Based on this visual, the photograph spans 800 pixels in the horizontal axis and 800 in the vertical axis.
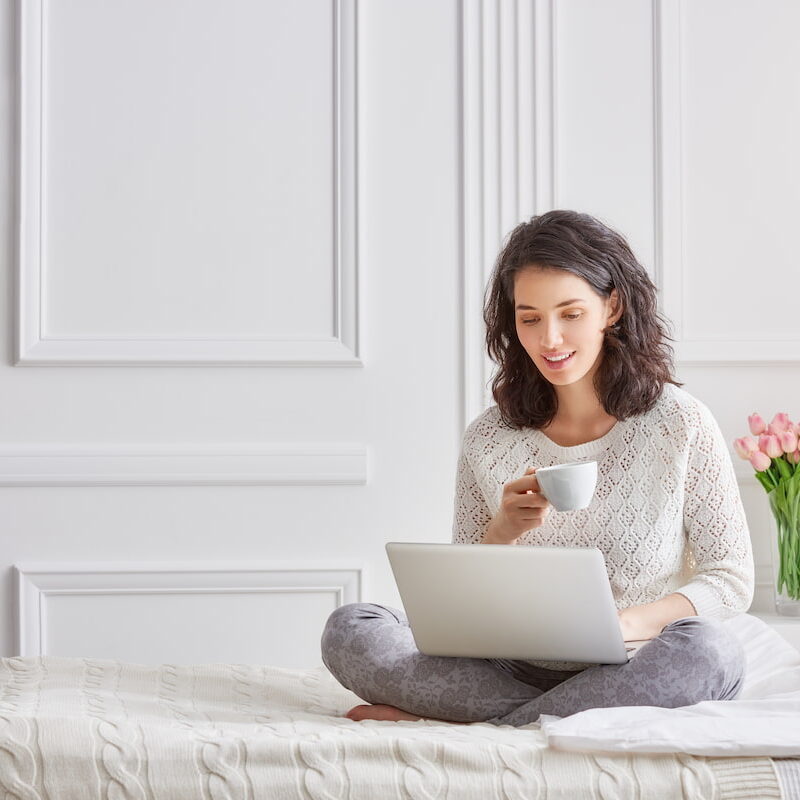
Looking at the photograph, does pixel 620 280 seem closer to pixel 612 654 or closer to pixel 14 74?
pixel 612 654

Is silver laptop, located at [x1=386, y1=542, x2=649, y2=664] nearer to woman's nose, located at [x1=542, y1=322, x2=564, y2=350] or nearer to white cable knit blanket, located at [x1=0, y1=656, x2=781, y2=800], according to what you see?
white cable knit blanket, located at [x1=0, y1=656, x2=781, y2=800]

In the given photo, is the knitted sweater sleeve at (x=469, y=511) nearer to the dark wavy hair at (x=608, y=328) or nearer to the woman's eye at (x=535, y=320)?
the dark wavy hair at (x=608, y=328)

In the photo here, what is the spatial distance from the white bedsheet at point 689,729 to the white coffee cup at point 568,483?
0.91 ft

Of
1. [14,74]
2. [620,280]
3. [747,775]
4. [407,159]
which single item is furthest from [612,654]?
[14,74]

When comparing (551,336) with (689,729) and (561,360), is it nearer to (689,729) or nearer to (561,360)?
(561,360)

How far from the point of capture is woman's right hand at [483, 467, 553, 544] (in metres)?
1.52

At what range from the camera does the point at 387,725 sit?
1.39 m

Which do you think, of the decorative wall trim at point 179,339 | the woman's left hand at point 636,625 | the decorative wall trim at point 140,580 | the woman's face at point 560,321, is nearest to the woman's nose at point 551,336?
the woman's face at point 560,321

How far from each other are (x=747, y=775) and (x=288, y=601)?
1.35 m

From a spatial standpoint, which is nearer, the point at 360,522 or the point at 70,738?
the point at 70,738

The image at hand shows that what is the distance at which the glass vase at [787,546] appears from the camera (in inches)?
90.6

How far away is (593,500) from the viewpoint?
1.71 meters

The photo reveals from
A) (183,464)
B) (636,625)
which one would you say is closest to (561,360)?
(636,625)

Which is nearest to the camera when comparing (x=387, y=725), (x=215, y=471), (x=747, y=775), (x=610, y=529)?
(x=747, y=775)
